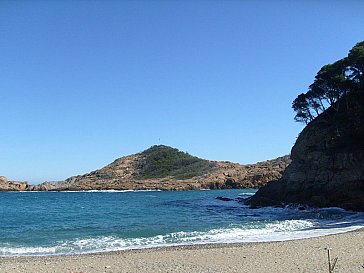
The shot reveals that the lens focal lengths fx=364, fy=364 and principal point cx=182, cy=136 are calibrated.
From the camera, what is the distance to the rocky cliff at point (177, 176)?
5177 inches

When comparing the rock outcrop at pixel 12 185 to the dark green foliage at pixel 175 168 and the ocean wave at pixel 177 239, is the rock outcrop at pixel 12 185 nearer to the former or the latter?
the dark green foliage at pixel 175 168

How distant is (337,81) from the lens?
50688 millimetres

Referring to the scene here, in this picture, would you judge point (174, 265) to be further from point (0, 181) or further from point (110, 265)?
point (0, 181)

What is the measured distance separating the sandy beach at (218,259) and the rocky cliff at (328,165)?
22370 mm

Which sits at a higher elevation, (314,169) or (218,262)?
(314,169)

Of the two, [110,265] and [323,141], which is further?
[323,141]

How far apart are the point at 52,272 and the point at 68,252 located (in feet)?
19.8

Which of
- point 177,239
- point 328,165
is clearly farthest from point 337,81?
point 177,239

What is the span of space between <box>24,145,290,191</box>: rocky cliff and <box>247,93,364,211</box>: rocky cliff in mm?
57437

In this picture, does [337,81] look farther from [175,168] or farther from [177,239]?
[175,168]

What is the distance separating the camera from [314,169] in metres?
48.7

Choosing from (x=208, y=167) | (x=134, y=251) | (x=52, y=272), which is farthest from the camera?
(x=208, y=167)

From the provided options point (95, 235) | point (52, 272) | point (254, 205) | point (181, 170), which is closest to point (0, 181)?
point (181, 170)

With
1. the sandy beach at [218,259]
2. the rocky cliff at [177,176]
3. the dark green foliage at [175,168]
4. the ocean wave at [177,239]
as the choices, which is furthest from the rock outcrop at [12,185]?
the sandy beach at [218,259]
